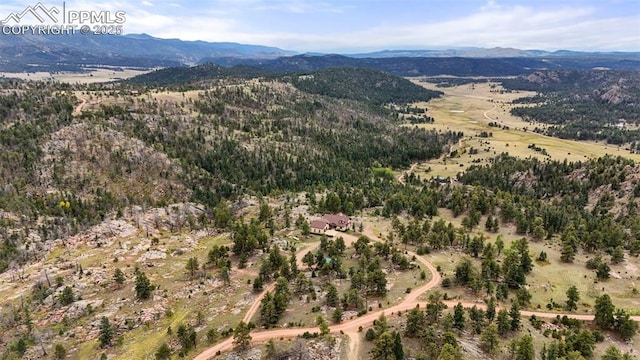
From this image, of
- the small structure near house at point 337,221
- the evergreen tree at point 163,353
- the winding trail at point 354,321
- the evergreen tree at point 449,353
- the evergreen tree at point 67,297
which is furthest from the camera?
the small structure near house at point 337,221

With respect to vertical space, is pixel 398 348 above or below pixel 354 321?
above

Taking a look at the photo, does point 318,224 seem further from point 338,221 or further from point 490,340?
point 490,340

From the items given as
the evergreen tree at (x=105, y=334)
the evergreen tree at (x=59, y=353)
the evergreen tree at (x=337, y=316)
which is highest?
the evergreen tree at (x=337, y=316)

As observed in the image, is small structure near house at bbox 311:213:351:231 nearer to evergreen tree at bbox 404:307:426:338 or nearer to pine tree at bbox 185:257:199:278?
pine tree at bbox 185:257:199:278

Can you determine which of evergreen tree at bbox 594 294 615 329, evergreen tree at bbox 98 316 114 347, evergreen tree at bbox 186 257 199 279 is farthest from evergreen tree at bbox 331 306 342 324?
evergreen tree at bbox 594 294 615 329

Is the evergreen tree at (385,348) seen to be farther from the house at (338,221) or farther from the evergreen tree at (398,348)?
the house at (338,221)

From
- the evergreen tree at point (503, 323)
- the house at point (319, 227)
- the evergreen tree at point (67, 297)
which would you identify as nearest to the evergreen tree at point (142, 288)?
the evergreen tree at point (67, 297)

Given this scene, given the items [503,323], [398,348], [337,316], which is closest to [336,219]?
[337,316]

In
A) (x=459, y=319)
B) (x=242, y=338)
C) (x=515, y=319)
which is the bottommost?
(x=242, y=338)
